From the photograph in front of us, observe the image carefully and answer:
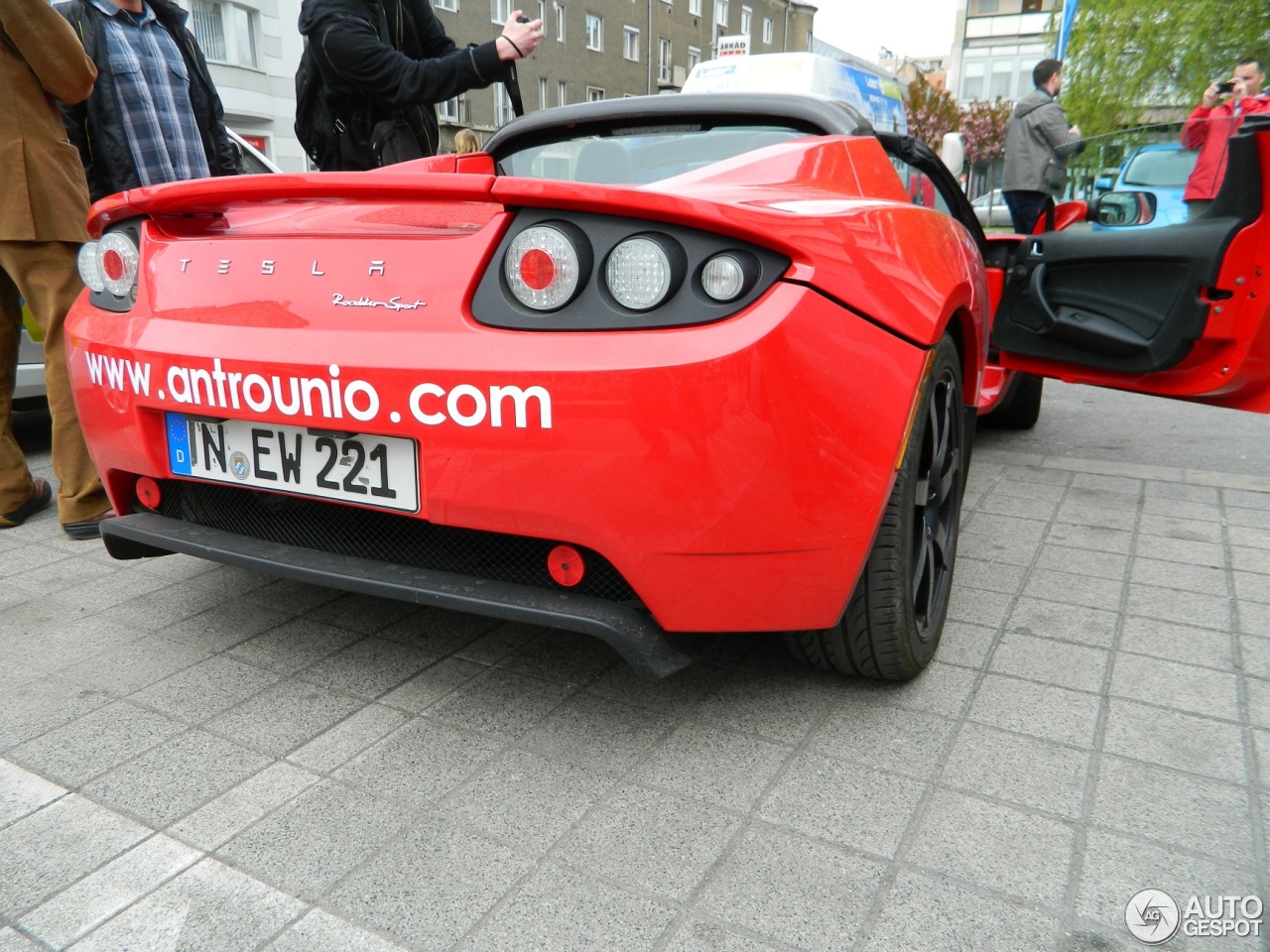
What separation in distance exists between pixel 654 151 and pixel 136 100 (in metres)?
2.04

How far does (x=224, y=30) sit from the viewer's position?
20.7 meters

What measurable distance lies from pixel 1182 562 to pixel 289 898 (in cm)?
280

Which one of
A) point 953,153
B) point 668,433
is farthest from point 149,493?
point 953,153

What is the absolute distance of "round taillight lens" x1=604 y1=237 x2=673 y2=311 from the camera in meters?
1.63

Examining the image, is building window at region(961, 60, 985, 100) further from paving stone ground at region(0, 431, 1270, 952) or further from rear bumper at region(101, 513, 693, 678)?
rear bumper at region(101, 513, 693, 678)

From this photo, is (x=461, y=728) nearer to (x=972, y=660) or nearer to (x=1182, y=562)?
(x=972, y=660)

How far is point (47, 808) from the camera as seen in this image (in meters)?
1.74

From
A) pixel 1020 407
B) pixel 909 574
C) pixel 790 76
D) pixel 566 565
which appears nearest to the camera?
pixel 566 565

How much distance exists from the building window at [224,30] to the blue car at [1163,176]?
2096cm

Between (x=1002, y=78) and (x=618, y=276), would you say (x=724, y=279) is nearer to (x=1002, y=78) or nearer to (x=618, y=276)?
(x=618, y=276)

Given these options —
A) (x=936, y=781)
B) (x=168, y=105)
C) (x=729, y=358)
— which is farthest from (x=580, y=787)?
(x=168, y=105)

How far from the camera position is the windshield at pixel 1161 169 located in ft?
10.8

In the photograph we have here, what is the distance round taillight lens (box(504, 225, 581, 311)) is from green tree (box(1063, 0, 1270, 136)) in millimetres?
19173

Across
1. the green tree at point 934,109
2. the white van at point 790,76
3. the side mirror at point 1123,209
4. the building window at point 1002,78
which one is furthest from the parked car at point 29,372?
the building window at point 1002,78
